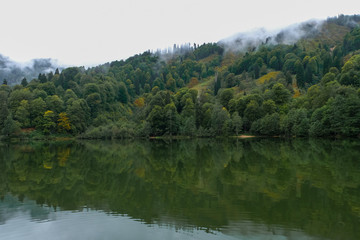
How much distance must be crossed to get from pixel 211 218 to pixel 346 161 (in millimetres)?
19121

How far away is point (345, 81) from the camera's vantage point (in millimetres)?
74750

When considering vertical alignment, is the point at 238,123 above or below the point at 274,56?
below

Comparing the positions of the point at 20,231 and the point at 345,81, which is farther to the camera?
the point at 345,81

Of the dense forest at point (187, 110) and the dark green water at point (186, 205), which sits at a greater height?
the dense forest at point (187, 110)

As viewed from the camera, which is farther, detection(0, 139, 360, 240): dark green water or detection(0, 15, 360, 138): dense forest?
detection(0, 15, 360, 138): dense forest

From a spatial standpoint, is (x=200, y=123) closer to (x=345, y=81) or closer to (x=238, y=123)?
(x=238, y=123)

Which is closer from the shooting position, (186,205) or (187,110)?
(186,205)

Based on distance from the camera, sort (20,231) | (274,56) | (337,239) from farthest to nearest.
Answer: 1. (274,56)
2. (20,231)
3. (337,239)

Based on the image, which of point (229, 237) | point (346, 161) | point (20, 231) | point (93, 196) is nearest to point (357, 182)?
point (346, 161)

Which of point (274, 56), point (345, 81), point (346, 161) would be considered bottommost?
point (346, 161)

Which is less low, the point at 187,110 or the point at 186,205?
the point at 187,110

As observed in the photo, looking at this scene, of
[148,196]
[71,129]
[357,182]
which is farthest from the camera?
[71,129]

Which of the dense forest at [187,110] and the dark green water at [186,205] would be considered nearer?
the dark green water at [186,205]

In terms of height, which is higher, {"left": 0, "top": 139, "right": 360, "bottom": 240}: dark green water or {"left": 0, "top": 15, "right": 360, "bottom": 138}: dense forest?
{"left": 0, "top": 15, "right": 360, "bottom": 138}: dense forest
